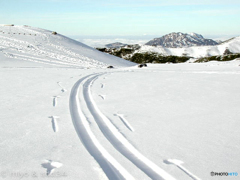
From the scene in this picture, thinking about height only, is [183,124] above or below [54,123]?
above

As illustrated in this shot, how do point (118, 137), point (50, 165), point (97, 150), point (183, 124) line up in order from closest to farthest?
point (50, 165) < point (97, 150) < point (118, 137) < point (183, 124)

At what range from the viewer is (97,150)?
3555 mm

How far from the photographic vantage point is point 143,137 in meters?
4.10

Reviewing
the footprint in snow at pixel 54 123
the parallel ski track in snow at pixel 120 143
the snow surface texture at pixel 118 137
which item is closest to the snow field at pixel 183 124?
the snow surface texture at pixel 118 137

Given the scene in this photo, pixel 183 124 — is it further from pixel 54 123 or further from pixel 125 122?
pixel 54 123

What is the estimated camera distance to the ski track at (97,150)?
114 inches

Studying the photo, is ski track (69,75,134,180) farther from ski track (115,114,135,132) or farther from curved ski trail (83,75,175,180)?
ski track (115,114,135,132)

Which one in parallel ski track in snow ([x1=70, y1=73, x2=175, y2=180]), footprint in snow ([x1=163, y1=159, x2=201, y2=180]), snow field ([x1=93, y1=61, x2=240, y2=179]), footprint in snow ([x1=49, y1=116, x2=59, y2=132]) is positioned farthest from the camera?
footprint in snow ([x1=49, y1=116, x2=59, y2=132])

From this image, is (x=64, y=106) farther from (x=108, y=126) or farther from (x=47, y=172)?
(x=47, y=172)

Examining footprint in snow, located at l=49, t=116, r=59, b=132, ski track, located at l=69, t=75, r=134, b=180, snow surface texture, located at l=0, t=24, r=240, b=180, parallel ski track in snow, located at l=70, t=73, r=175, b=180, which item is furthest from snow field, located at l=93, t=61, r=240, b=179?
footprint in snow, located at l=49, t=116, r=59, b=132

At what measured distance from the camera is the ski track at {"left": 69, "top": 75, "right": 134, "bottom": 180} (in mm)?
2891

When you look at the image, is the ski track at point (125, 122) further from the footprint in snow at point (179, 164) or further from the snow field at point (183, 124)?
the footprint in snow at point (179, 164)

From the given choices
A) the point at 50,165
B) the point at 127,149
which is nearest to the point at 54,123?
the point at 50,165

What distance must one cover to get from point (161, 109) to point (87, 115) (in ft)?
6.87
